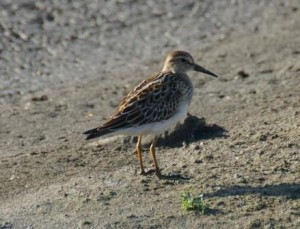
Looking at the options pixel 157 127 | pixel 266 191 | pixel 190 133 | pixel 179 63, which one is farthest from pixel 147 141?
pixel 266 191

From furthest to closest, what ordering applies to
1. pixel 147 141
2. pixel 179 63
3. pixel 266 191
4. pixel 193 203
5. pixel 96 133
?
1. pixel 147 141
2. pixel 179 63
3. pixel 96 133
4. pixel 266 191
5. pixel 193 203

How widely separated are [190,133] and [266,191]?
192cm

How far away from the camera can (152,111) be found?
10.2m

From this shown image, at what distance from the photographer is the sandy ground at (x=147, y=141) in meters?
9.27

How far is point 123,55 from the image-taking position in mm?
15766

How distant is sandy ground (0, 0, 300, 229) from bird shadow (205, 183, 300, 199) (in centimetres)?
2

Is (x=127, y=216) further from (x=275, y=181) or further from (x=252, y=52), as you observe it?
(x=252, y=52)

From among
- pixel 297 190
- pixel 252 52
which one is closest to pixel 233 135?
pixel 297 190

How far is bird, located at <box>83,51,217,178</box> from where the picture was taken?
10.0 m

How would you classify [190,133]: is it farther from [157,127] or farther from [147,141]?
[157,127]

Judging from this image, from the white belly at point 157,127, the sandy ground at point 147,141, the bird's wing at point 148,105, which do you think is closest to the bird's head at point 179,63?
the bird's wing at point 148,105

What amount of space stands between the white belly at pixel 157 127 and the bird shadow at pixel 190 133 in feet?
2.16

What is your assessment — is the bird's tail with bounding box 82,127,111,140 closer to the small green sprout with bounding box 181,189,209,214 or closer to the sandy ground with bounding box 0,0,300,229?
the sandy ground with bounding box 0,0,300,229

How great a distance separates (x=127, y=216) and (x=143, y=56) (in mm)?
6908
